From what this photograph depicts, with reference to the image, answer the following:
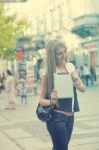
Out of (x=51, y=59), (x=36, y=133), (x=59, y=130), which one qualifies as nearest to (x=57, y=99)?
(x=59, y=130)

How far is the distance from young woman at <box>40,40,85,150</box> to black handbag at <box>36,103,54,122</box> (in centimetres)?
4

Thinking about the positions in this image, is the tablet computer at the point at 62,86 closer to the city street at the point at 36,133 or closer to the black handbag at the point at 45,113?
the black handbag at the point at 45,113

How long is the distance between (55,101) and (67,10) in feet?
151

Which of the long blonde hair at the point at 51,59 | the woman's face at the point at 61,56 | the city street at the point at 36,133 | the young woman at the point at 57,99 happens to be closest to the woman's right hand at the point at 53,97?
the young woman at the point at 57,99

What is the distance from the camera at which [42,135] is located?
11922 millimetres

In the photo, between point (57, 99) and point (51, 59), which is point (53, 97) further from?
point (51, 59)

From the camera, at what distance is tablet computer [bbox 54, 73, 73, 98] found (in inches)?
239

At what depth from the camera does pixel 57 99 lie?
6062 mm

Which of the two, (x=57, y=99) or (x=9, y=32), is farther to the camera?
(x=9, y=32)

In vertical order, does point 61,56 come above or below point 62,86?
above

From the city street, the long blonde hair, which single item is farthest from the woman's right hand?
the city street

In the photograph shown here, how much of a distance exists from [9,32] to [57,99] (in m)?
37.6

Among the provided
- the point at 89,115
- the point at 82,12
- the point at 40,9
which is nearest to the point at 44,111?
the point at 89,115

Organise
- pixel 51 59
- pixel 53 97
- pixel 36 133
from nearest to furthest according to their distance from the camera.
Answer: pixel 53 97 < pixel 51 59 < pixel 36 133
